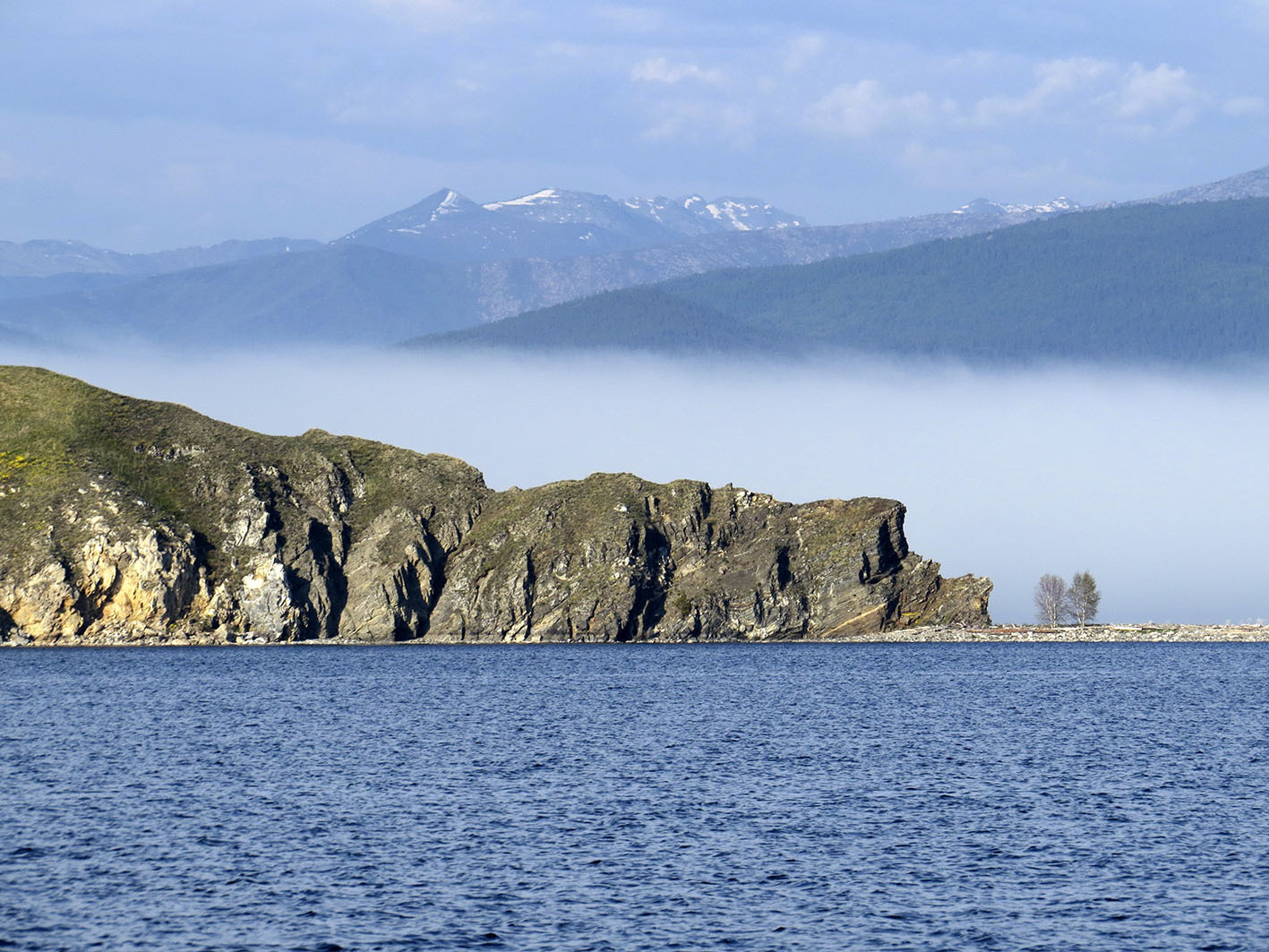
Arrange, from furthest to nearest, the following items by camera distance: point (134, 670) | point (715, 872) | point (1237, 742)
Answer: point (134, 670) < point (1237, 742) < point (715, 872)

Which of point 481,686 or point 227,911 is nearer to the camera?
point 227,911

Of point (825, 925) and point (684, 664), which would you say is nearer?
point (825, 925)

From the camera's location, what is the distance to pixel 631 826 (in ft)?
236

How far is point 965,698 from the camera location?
145625mm

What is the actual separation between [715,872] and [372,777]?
104ft

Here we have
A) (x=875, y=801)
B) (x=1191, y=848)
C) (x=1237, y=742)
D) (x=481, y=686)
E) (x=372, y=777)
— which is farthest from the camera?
(x=481, y=686)

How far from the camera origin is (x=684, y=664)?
7785 inches

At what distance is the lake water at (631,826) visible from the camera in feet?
172

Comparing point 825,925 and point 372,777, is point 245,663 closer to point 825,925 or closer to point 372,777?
point 372,777

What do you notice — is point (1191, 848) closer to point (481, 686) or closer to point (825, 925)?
point (825, 925)

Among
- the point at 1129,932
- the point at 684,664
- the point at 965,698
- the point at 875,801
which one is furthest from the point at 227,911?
the point at 684,664

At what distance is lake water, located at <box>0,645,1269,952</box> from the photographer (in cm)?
5250

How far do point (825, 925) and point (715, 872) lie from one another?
30.8 ft

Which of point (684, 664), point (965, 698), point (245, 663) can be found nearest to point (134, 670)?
point (245, 663)
